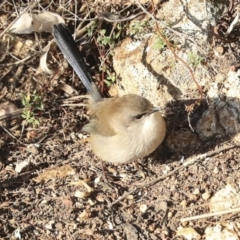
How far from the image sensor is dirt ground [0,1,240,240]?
5484 millimetres

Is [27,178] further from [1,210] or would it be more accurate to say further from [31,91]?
[31,91]

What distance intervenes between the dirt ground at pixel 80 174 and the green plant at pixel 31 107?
3 cm

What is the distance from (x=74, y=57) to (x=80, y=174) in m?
1.34

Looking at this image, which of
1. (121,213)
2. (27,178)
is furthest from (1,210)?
(121,213)

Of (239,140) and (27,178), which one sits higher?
(27,178)

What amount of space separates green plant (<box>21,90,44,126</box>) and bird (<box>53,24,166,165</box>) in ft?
2.26

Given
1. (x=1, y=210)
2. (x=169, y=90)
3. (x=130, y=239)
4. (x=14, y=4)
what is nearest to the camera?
(x=130, y=239)

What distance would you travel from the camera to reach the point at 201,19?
239 inches

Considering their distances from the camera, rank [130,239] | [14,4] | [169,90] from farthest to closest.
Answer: [14,4] < [169,90] < [130,239]

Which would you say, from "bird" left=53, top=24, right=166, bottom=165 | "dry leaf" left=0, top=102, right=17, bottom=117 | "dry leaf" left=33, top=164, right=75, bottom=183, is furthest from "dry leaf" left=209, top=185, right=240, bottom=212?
"dry leaf" left=0, top=102, right=17, bottom=117

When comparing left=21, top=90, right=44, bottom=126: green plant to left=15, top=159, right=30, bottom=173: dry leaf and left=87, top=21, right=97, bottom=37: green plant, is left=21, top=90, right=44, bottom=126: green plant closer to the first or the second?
left=15, top=159, right=30, bottom=173: dry leaf

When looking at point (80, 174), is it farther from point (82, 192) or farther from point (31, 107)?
point (31, 107)

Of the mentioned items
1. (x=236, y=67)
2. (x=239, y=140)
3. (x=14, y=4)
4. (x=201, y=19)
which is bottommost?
(x=239, y=140)

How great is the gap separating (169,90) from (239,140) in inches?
36.3
